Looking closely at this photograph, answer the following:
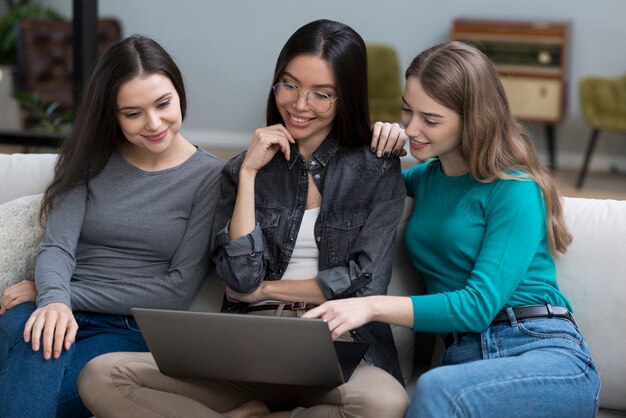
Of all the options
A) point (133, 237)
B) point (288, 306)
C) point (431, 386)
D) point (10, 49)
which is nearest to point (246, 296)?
point (288, 306)

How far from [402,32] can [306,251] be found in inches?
189

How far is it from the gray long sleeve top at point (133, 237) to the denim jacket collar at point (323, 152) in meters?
0.20

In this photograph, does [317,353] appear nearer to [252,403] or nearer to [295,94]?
[252,403]

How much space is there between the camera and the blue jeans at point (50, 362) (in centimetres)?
196

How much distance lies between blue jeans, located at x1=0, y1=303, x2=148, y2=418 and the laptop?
0.26m

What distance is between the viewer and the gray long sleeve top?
7.14 feet

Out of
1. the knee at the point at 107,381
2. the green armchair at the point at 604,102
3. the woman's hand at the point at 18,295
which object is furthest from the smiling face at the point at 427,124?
the green armchair at the point at 604,102

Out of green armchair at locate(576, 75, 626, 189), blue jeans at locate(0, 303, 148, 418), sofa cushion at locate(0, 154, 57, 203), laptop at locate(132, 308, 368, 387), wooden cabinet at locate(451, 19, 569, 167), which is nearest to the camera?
laptop at locate(132, 308, 368, 387)

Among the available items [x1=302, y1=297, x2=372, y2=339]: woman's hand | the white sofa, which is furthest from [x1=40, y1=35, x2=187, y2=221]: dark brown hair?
the white sofa

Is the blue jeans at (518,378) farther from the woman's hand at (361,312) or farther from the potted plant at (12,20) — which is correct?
the potted plant at (12,20)

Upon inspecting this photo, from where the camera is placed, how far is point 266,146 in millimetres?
2082

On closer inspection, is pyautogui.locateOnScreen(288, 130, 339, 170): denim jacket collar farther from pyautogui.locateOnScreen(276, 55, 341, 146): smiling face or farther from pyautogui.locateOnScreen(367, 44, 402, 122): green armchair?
pyautogui.locateOnScreen(367, 44, 402, 122): green armchair

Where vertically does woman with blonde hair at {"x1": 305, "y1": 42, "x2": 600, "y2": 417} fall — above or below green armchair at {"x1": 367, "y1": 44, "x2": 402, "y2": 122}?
above

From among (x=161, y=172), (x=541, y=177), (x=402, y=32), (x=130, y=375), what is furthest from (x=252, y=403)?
(x=402, y=32)
